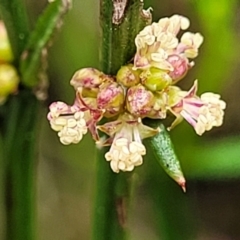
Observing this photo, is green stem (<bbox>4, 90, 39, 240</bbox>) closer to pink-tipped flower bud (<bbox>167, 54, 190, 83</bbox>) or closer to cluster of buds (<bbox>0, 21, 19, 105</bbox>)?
cluster of buds (<bbox>0, 21, 19, 105</bbox>)

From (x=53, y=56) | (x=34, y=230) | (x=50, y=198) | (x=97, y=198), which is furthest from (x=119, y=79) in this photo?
(x=50, y=198)

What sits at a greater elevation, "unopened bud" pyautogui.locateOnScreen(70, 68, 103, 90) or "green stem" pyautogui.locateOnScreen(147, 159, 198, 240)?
"unopened bud" pyautogui.locateOnScreen(70, 68, 103, 90)

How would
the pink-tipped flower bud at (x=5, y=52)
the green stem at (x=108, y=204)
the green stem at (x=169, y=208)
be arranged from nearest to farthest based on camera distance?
1. the green stem at (x=108, y=204)
2. the pink-tipped flower bud at (x=5, y=52)
3. the green stem at (x=169, y=208)

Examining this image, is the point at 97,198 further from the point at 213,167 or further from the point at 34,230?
the point at 213,167

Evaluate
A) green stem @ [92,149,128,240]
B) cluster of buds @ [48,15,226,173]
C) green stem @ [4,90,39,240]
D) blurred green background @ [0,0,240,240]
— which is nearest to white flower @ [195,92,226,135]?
cluster of buds @ [48,15,226,173]

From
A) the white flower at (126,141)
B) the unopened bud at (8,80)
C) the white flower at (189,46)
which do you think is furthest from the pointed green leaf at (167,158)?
the unopened bud at (8,80)

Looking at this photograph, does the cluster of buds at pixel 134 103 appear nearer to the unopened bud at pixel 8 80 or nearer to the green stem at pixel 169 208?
the unopened bud at pixel 8 80
